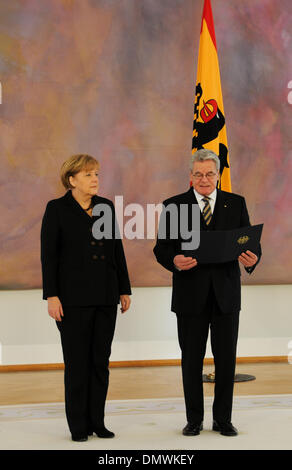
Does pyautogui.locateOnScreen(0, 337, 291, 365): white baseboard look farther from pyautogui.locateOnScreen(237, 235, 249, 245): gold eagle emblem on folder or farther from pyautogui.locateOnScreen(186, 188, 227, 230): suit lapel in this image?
pyautogui.locateOnScreen(237, 235, 249, 245): gold eagle emblem on folder

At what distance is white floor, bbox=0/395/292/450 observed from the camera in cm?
309

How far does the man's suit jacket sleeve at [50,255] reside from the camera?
3.15 meters

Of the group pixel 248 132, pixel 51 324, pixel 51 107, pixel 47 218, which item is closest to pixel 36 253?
pixel 51 324

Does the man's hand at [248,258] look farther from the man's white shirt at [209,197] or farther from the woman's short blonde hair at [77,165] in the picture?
the woman's short blonde hair at [77,165]

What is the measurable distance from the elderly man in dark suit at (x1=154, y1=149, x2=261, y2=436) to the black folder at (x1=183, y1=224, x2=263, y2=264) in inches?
3.3

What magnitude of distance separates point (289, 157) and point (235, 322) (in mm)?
3066

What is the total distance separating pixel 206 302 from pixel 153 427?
750 millimetres

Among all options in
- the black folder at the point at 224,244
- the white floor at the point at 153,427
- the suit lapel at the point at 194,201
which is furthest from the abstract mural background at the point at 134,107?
the black folder at the point at 224,244

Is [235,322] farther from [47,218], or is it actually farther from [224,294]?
[47,218]

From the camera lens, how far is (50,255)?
3.16 m

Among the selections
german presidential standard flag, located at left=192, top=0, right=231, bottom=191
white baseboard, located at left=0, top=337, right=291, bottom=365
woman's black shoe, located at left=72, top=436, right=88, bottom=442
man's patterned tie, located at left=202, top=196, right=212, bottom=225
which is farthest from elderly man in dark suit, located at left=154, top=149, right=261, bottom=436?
white baseboard, located at left=0, top=337, right=291, bottom=365

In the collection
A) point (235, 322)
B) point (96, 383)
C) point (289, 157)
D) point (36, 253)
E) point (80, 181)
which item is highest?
point (289, 157)

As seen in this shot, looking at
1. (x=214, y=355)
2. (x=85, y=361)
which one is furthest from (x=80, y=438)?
(x=214, y=355)

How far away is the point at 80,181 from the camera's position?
10.5 feet
